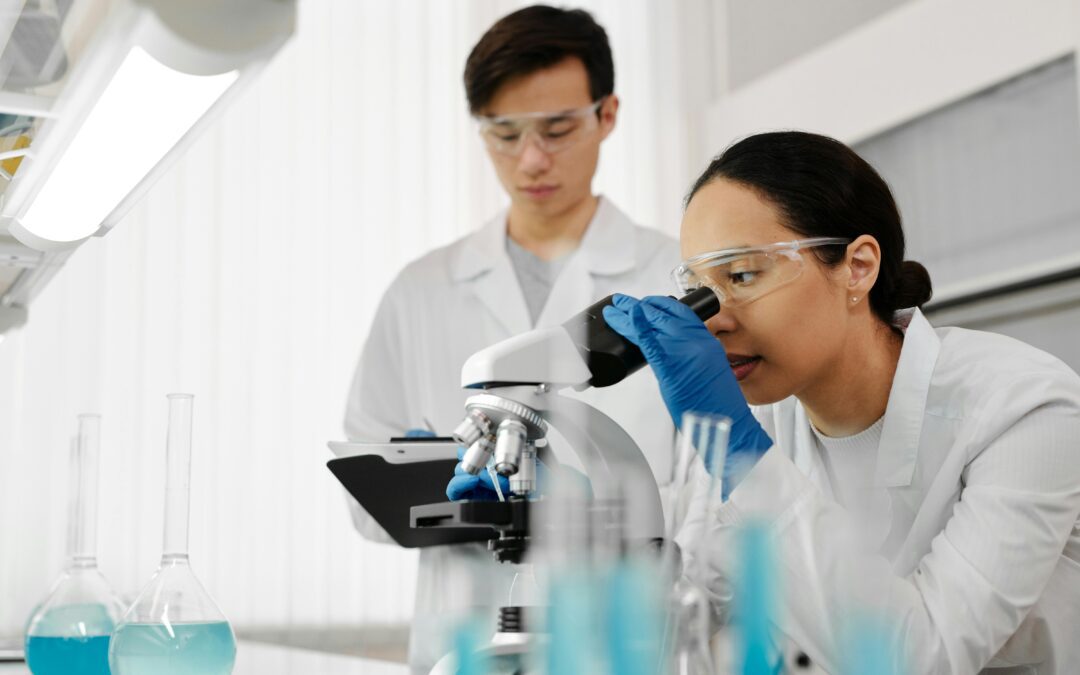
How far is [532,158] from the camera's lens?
2.12 meters

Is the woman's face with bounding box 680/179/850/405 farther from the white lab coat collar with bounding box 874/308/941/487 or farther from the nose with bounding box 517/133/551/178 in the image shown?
the nose with bounding box 517/133/551/178

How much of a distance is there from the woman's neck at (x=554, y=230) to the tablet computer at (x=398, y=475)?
106cm

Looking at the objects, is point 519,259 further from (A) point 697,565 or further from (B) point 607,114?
(A) point 697,565

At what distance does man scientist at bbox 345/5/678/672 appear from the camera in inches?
83.3

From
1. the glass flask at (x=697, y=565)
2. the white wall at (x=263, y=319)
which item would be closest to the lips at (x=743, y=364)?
the glass flask at (x=697, y=565)

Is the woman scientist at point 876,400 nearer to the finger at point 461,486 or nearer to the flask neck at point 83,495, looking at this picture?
the finger at point 461,486

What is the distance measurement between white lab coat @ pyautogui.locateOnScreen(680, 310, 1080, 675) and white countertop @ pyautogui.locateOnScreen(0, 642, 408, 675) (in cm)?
63

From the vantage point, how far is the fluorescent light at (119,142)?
2.96 ft

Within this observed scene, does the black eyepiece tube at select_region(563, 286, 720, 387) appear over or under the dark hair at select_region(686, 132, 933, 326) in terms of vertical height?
under

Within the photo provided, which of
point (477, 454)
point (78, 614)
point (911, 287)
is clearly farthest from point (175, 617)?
point (911, 287)

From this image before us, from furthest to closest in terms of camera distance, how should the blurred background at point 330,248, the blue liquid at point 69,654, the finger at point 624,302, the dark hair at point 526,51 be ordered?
the blurred background at point 330,248, the dark hair at point 526,51, the blue liquid at point 69,654, the finger at point 624,302

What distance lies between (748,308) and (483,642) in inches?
31.7

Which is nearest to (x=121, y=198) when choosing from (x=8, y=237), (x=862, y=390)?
(x=8, y=237)

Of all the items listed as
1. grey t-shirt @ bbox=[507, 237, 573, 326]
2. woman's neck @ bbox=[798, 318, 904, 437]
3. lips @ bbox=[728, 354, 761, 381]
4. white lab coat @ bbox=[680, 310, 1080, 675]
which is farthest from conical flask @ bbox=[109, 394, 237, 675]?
grey t-shirt @ bbox=[507, 237, 573, 326]
